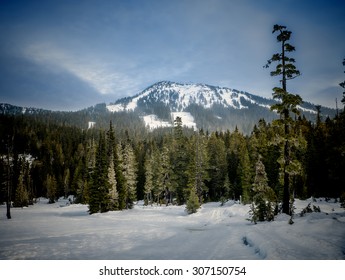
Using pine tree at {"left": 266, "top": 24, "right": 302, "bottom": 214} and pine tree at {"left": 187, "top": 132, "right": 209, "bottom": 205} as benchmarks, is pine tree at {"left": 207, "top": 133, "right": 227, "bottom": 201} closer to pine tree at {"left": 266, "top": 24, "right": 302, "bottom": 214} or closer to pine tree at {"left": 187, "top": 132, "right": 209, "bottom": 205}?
pine tree at {"left": 187, "top": 132, "right": 209, "bottom": 205}

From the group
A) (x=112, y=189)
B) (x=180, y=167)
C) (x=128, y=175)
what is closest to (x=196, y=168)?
(x=180, y=167)

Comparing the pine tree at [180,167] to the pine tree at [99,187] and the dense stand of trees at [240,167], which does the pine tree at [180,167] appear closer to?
the dense stand of trees at [240,167]

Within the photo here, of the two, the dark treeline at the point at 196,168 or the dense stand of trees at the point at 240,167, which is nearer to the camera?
the dense stand of trees at the point at 240,167

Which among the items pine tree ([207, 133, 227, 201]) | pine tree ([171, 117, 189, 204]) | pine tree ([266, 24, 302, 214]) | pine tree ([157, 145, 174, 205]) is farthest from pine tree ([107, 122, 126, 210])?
pine tree ([266, 24, 302, 214])

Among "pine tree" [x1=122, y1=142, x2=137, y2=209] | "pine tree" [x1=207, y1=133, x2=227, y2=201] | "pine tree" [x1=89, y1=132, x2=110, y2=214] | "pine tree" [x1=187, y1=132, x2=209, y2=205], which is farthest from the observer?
"pine tree" [x1=207, y1=133, x2=227, y2=201]

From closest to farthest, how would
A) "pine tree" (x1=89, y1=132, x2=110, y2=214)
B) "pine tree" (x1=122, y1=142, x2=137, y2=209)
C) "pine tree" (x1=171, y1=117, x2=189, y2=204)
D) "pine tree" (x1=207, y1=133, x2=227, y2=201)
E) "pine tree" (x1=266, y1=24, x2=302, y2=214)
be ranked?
"pine tree" (x1=266, y1=24, x2=302, y2=214) < "pine tree" (x1=89, y1=132, x2=110, y2=214) < "pine tree" (x1=122, y1=142, x2=137, y2=209) < "pine tree" (x1=171, y1=117, x2=189, y2=204) < "pine tree" (x1=207, y1=133, x2=227, y2=201)

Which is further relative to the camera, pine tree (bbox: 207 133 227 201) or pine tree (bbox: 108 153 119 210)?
pine tree (bbox: 207 133 227 201)

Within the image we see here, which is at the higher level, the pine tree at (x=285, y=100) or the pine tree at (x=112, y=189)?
the pine tree at (x=285, y=100)

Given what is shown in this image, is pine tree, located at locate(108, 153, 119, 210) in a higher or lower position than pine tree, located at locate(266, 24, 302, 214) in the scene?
lower

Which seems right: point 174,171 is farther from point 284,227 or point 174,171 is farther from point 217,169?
point 284,227

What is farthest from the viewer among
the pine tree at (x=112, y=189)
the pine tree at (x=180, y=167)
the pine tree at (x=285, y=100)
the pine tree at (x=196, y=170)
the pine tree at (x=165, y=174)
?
the pine tree at (x=180, y=167)

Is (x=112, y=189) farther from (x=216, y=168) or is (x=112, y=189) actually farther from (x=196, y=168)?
(x=216, y=168)

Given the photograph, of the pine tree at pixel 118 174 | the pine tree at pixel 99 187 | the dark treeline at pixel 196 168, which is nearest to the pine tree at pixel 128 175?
the dark treeline at pixel 196 168
